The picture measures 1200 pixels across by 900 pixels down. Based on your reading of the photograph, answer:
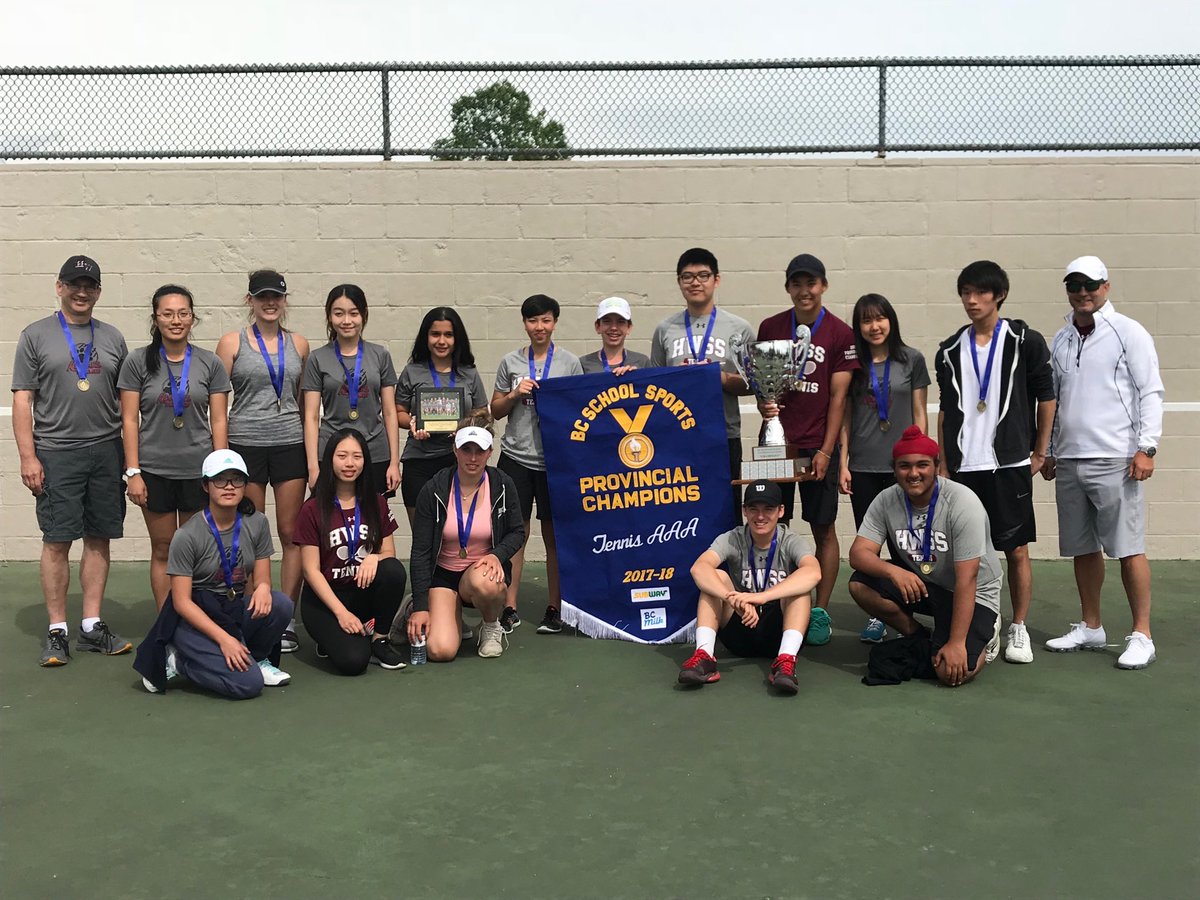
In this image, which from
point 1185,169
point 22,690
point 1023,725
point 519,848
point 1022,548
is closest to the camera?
point 519,848

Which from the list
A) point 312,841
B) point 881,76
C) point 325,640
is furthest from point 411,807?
point 881,76

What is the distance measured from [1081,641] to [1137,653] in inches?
12.3

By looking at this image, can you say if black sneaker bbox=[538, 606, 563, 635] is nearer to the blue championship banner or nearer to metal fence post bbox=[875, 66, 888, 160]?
the blue championship banner

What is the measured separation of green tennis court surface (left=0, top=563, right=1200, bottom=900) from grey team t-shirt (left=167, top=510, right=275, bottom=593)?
488 millimetres

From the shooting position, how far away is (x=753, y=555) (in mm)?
5234

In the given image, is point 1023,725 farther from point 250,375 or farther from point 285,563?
point 250,375

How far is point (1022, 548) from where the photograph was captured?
212 inches

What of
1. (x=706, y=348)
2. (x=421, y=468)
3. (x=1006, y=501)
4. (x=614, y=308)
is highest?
(x=614, y=308)

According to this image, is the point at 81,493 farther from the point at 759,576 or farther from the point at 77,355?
the point at 759,576

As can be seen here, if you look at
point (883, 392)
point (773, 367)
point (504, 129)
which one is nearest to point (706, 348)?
point (773, 367)

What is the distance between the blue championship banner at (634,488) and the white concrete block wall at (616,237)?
1.84 m

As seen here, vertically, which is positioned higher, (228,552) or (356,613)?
(228,552)

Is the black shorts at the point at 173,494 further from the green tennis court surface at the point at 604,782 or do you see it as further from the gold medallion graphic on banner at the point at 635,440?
the gold medallion graphic on banner at the point at 635,440

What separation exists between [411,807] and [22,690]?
7.38ft
